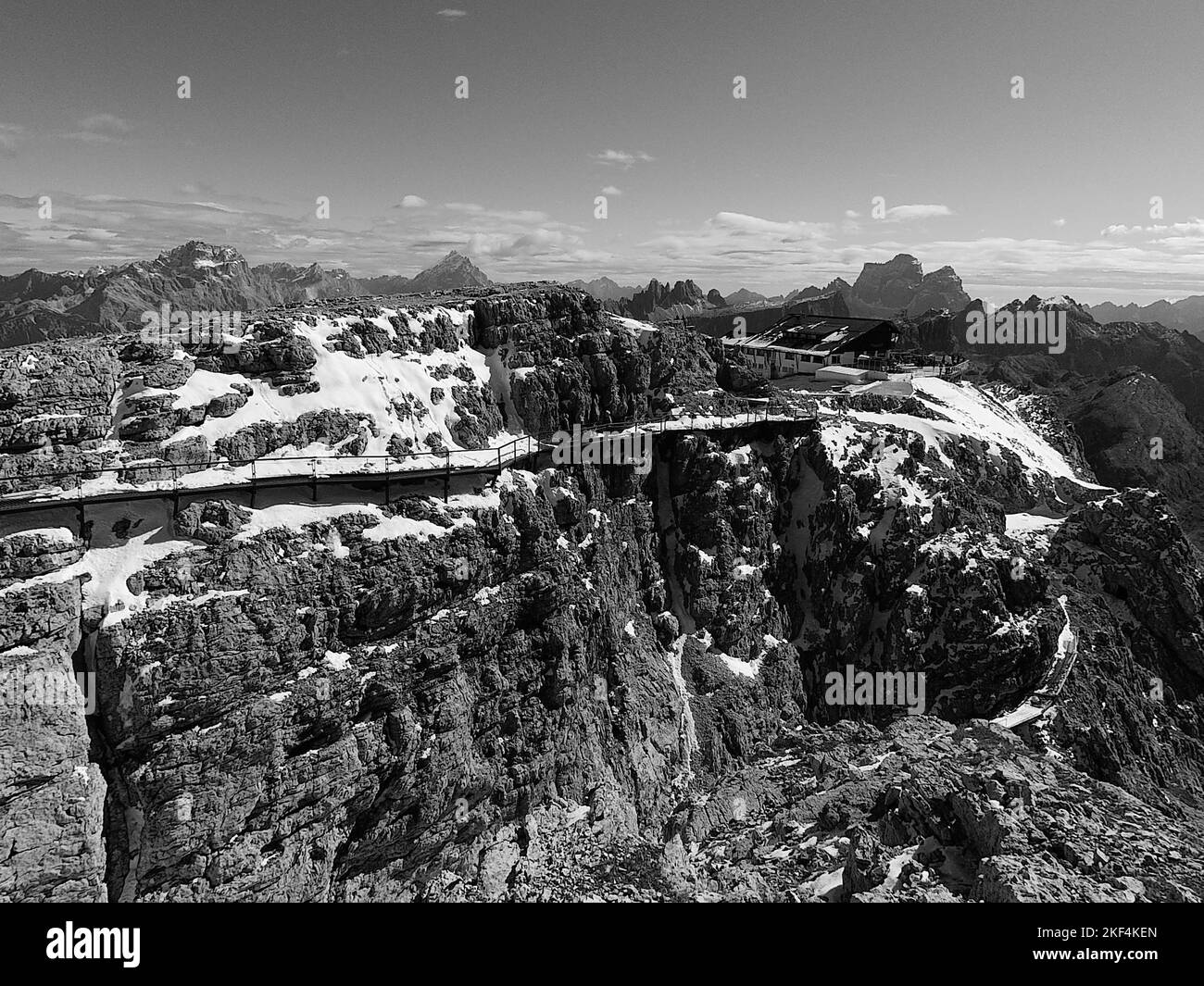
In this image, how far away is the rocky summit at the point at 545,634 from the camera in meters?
28.5

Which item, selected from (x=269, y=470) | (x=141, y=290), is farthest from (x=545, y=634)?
(x=141, y=290)

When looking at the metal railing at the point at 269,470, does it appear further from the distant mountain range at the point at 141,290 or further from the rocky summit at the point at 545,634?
the distant mountain range at the point at 141,290

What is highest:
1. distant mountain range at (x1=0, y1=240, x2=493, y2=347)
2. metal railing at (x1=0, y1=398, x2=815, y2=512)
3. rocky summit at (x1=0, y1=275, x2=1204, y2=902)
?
distant mountain range at (x1=0, y1=240, x2=493, y2=347)

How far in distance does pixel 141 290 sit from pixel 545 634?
7161 inches

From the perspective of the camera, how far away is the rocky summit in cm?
2848

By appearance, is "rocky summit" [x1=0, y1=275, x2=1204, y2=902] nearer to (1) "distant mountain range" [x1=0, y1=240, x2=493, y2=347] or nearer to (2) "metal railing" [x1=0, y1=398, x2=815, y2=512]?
(2) "metal railing" [x1=0, y1=398, x2=815, y2=512]

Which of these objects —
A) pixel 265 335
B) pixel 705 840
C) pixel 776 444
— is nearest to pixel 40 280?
pixel 265 335

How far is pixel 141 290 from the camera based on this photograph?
173500 mm

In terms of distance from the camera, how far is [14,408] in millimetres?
31891

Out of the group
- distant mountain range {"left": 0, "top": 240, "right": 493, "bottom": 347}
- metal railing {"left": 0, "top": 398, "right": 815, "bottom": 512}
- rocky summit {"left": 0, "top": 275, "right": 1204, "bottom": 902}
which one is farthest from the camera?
distant mountain range {"left": 0, "top": 240, "right": 493, "bottom": 347}

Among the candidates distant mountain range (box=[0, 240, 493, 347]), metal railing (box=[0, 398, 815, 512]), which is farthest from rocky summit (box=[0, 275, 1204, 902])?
distant mountain range (box=[0, 240, 493, 347])

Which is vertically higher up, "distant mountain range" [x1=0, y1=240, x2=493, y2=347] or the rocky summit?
"distant mountain range" [x1=0, y1=240, x2=493, y2=347]

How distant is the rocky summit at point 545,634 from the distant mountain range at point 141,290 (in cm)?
12452

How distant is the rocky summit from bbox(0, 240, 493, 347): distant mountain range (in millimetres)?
124522
